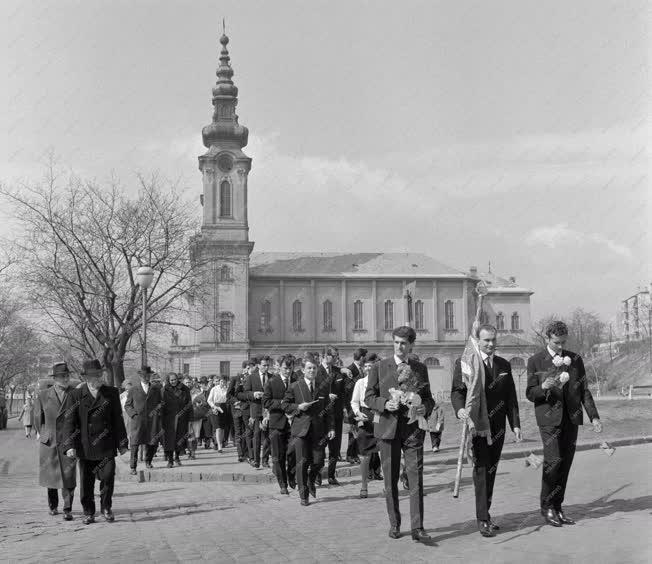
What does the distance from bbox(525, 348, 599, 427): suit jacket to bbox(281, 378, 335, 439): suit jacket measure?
3.67m

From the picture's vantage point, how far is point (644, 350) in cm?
8694

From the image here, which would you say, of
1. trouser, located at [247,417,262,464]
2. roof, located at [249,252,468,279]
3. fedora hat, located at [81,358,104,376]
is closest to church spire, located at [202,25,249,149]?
roof, located at [249,252,468,279]

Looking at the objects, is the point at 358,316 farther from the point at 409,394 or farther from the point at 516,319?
the point at 409,394

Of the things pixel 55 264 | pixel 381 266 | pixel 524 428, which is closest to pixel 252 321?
pixel 381 266

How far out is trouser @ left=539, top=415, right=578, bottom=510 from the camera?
8.59m

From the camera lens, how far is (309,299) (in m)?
88.1

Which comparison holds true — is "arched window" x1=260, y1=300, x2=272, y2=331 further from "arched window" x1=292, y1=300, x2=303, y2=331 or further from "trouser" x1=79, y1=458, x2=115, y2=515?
"trouser" x1=79, y1=458, x2=115, y2=515

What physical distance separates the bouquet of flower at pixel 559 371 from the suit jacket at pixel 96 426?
5016mm

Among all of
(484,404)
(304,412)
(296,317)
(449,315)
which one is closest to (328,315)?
(296,317)

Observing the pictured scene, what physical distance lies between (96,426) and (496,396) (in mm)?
4754

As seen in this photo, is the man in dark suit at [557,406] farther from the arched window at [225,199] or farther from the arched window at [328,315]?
the arched window at [328,315]

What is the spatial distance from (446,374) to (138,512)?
79.3 metres

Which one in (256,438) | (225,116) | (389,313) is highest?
(225,116)

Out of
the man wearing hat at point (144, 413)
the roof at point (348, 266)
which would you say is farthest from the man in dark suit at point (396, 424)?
the roof at point (348, 266)
